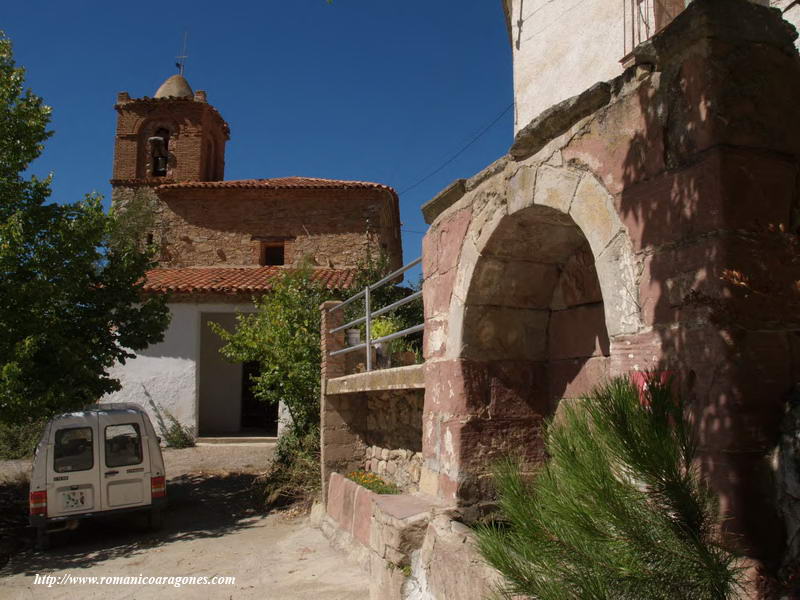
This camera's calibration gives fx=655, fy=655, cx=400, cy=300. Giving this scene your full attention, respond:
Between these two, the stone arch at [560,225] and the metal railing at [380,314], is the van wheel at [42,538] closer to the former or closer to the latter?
the metal railing at [380,314]

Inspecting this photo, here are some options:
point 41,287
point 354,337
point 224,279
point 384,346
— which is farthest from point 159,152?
point 384,346

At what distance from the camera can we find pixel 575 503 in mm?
1565

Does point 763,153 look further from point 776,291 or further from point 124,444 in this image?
point 124,444

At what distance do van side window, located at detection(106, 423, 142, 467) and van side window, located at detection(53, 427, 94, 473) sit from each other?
224mm

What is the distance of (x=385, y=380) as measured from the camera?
517 cm

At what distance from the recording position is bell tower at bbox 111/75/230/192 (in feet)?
63.2

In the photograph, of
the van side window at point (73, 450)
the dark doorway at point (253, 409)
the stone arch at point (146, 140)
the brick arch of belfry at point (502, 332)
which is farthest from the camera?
the stone arch at point (146, 140)

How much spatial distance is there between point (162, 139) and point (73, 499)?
13.8 metres

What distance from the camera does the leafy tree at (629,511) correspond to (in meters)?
1.46

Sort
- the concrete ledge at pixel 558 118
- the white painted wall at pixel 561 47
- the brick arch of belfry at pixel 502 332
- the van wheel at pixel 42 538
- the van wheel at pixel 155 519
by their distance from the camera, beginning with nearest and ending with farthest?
the concrete ledge at pixel 558 118, the brick arch of belfry at pixel 502 332, the van wheel at pixel 42 538, the van wheel at pixel 155 519, the white painted wall at pixel 561 47

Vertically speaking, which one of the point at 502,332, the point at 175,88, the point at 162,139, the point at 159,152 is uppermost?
the point at 175,88

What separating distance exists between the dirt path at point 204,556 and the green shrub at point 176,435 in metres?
3.32

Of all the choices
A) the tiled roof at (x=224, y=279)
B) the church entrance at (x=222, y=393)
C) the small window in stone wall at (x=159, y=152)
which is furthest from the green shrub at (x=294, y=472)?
the small window in stone wall at (x=159, y=152)

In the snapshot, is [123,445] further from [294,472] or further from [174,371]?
[174,371]
